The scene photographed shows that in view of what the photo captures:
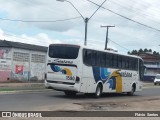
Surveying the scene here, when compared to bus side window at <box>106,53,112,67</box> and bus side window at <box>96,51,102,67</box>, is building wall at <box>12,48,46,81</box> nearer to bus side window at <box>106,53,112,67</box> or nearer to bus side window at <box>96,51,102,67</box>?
bus side window at <box>106,53,112,67</box>

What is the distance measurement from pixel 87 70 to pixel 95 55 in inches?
53.5

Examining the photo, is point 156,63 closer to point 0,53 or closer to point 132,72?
point 0,53

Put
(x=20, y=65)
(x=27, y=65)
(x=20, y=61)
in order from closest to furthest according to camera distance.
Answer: (x=20, y=65), (x=20, y=61), (x=27, y=65)

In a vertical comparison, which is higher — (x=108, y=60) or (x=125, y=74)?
(x=108, y=60)

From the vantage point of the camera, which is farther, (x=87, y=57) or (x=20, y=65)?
(x=20, y=65)

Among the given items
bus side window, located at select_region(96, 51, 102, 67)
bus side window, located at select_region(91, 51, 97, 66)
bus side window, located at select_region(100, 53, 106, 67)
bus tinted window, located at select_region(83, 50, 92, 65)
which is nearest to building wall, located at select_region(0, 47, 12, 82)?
bus side window, located at select_region(100, 53, 106, 67)

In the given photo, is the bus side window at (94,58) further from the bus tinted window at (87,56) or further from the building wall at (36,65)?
the building wall at (36,65)

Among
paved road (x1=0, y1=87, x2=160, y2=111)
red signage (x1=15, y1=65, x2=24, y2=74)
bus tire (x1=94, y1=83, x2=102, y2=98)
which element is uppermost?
red signage (x1=15, y1=65, x2=24, y2=74)

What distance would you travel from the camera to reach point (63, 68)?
2447cm

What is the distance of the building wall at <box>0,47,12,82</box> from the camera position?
155ft

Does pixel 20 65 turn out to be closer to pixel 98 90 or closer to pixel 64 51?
pixel 98 90

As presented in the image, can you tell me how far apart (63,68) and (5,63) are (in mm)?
24713

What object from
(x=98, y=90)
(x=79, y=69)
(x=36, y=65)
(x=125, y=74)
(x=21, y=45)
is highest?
(x=21, y=45)

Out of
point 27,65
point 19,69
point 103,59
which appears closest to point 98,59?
point 103,59
